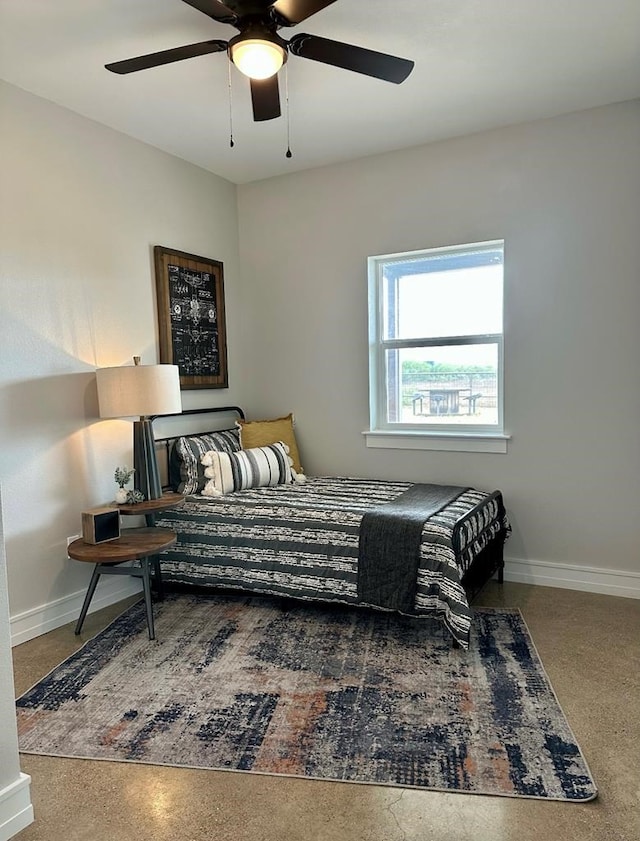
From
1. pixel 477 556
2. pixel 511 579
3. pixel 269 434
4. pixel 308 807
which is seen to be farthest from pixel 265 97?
pixel 511 579

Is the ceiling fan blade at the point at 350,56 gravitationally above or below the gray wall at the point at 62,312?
above

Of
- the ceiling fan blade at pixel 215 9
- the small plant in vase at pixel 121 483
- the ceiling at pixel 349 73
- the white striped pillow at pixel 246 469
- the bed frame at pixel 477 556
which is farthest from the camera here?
the white striped pillow at pixel 246 469

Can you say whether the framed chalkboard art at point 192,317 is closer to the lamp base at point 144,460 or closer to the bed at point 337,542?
the bed at point 337,542

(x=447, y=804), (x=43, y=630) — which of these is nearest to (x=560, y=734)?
(x=447, y=804)

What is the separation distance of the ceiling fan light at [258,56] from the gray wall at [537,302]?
1860mm

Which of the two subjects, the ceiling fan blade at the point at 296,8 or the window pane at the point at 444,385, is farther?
the window pane at the point at 444,385

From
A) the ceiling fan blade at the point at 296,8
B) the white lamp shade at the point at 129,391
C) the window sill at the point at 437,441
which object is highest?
the ceiling fan blade at the point at 296,8

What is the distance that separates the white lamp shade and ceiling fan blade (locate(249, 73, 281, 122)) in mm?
1369

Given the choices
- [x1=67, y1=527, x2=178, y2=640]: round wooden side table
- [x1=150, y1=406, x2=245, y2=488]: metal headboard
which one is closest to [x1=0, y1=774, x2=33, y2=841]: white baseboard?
[x1=67, y1=527, x2=178, y2=640]: round wooden side table

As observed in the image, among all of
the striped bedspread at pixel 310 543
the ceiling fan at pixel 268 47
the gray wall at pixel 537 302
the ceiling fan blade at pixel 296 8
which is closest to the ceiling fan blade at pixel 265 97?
the ceiling fan at pixel 268 47

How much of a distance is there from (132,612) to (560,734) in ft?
7.37

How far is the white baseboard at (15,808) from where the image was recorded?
5.42 feet

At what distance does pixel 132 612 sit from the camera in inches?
128

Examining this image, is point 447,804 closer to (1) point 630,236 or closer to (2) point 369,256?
(1) point 630,236
